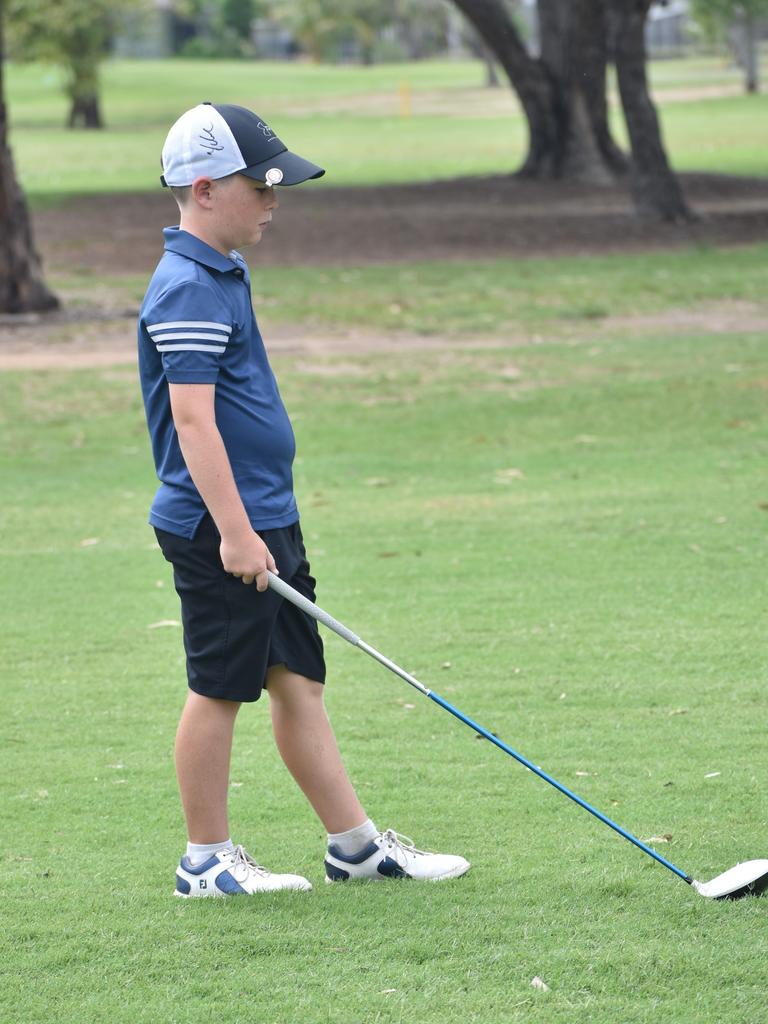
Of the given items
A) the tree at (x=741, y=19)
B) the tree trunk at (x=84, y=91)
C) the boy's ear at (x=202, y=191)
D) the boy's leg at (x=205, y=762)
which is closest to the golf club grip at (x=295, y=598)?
the boy's leg at (x=205, y=762)

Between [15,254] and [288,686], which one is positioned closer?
[288,686]

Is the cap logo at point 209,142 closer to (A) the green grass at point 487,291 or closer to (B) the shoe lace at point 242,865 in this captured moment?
(B) the shoe lace at point 242,865

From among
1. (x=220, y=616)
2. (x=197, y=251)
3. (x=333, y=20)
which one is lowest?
(x=333, y=20)

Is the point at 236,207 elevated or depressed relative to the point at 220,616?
elevated

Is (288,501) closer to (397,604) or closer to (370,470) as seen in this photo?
(397,604)

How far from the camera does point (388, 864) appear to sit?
406 cm

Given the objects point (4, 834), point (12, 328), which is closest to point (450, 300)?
point (12, 328)

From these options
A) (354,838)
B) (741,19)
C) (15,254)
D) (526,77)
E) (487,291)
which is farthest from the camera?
(741,19)

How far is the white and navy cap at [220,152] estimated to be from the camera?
12.3 ft

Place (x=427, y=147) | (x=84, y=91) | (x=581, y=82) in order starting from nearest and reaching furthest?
(x=581, y=82) < (x=427, y=147) < (x=84, y=91)

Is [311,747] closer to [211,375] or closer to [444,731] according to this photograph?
[211,375]

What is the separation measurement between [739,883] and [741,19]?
6169 cm

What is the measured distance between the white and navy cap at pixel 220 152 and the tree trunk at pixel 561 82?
78.1ft

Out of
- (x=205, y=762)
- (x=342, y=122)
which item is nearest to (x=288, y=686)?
(x=205, y=762)
